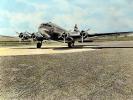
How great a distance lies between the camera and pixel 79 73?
89.6ft

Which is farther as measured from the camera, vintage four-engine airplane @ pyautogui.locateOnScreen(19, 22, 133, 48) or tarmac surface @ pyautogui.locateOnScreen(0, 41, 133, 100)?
vintage four-engine airplane @ pyautogui.locateOnScreen(19, 22, 133, 48)

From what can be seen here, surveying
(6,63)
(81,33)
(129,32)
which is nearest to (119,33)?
(129,32)

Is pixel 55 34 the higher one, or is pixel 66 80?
pixel 55 34

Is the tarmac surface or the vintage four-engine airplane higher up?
the vintage four-engine airplane

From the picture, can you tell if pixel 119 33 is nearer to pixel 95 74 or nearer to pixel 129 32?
pixel 129 32

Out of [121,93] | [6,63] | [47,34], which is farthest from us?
[47,34]

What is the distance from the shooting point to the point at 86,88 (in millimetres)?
23172

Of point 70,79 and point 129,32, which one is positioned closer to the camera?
point 70,79

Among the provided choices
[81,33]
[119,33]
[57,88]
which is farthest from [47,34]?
[57,88]

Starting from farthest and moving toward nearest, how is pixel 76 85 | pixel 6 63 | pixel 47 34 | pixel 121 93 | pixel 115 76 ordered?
pixel 47 34
pixel 6 63
pixel 115 76
pixel 76 85
pixel 121 93

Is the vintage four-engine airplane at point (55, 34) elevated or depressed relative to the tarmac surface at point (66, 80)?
elevated

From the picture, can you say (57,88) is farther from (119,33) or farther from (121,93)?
(119,33)

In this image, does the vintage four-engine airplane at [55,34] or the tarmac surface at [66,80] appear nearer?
the tarmac surface at [66,80]

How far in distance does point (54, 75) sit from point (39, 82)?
2317 millimetres
